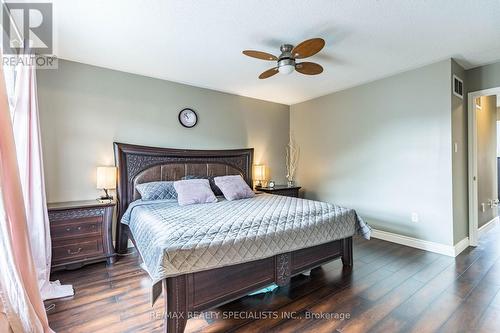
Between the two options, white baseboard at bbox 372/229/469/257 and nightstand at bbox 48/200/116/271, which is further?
white baseboard at bbox 372/229/469/257

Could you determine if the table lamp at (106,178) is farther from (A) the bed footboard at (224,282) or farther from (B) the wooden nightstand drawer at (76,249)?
(A) the bed footboard at (224,282)

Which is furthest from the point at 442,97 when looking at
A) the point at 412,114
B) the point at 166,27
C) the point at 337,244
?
the point at 166,27

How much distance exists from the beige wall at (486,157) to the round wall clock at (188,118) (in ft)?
15.6

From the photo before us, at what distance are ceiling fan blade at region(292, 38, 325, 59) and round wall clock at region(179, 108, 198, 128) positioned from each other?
2131 mm

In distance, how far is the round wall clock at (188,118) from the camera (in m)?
3.89

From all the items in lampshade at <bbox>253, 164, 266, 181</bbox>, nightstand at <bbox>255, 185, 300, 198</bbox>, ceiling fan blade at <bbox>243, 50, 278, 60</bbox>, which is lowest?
nightstand at <bbox>255, 185, 300, 198</bbox>

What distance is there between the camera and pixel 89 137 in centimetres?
316

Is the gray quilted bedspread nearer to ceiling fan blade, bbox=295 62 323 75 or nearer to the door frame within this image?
ceiling fan blade, bbox=295 62 323 75

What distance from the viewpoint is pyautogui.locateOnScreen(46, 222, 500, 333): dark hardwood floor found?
178 centimetres

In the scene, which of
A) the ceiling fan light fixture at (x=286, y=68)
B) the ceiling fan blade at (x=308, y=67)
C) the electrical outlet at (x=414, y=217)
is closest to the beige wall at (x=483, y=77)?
the electrical outlet at (x=414, y=217)

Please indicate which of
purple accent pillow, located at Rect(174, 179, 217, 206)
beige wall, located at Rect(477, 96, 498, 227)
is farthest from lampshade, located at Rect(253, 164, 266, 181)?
beige wall, located at Rect(477, 96, 498, 227)

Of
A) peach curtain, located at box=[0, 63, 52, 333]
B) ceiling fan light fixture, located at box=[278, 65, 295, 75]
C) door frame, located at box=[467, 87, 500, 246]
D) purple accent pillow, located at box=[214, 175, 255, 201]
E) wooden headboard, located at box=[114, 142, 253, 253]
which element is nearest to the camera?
peach curtain, located at box=[0, 63, 52, 333]

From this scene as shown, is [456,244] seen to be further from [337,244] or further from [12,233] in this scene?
[12,233]

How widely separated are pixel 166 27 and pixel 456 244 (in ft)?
14.4
